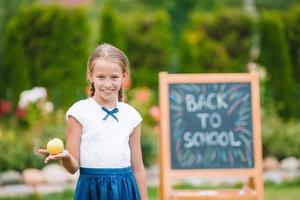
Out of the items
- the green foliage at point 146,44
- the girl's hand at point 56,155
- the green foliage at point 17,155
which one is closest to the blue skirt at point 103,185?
the girl's hand at point 56,155

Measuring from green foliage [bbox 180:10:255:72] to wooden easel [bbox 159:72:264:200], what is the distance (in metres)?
6.70

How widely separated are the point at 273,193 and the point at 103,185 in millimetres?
4955

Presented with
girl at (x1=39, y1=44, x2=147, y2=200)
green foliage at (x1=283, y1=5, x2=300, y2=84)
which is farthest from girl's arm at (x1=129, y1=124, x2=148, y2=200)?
green foliage at (x1=283, y1=5, x2=300, y2=84)

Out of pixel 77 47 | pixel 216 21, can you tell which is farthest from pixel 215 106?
pixel 216 21

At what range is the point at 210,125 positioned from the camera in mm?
6258

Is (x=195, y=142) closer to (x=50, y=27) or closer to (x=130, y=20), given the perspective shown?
(x=50, y=27)

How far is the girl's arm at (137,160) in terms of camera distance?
405cm

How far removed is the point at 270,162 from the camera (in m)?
10.3

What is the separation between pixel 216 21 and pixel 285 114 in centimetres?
187

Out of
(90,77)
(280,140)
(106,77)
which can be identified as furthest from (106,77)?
(280,140)

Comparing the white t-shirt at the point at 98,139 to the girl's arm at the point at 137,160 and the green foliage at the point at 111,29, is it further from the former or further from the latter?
the green foliage at the point at 111,29

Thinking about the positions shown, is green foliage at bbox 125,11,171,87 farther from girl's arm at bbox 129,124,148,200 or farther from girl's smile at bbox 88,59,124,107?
girl's smile at bbox 88,59,124,107

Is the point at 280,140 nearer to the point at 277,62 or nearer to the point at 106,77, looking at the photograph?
the point at 277,62

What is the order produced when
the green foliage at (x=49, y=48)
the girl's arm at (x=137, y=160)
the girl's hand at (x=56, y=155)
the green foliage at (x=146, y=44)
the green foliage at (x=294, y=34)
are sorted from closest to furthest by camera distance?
the girl's hand at (x=56, y=155) < the girl's arm at (x=137, y=160) < the green foliage at (x=49, y=48) < the green foliage at (x=146, y=44) < the green foliage at (x=294, y=34)
